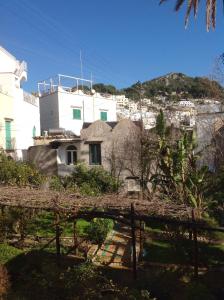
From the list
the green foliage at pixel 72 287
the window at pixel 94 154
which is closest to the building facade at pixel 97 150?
the window at pixel 94 154

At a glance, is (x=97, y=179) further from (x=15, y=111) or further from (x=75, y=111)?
(x=75, y=111)

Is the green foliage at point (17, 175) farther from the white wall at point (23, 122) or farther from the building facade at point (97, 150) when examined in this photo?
the white wall at point (23, 122)

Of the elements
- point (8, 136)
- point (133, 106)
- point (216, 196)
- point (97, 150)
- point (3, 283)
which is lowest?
point (3, 283)

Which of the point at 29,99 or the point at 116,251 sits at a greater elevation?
the point at 29,99

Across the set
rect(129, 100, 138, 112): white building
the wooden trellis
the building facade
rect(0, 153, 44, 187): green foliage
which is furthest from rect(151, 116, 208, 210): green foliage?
rect(129, 100, 138, 112): white building

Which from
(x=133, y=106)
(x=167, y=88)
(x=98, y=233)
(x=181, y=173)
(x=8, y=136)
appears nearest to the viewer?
(x=98, y=233)

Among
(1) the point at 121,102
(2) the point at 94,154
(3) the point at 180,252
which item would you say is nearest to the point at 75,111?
(2) the point at 94,154

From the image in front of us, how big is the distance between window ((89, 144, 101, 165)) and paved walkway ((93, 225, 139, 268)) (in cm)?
1300

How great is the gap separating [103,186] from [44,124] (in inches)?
753

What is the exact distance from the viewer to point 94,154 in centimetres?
2895

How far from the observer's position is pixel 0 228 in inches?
526

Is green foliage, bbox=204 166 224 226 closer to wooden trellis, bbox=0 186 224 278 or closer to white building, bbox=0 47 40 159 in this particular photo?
wooden trellis, bbox=0 186 224 278

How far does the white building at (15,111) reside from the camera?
2814cm

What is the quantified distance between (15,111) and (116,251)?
61.2ft
